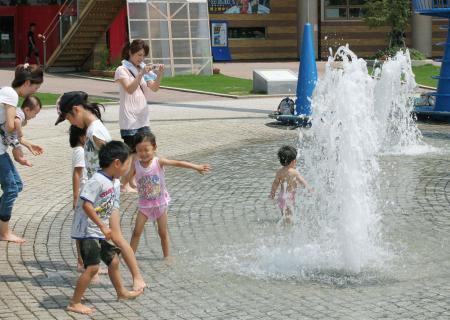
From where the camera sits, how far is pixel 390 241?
8203 mm

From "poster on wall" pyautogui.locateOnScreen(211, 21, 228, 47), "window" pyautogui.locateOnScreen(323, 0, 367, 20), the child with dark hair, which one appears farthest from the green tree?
the child with dark hair

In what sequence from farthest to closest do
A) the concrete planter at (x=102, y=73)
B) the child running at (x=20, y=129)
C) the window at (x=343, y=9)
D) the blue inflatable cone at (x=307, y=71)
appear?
the window at (x=343, y=9)
the concrete planter at (x=102, y=73)
the blue inflatable cone at (x=307, y=71)
the child running at (x=20, y=129)

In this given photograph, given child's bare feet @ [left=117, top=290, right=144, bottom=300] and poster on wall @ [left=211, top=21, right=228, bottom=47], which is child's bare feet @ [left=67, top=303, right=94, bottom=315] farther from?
poster on wall @ [left=211, top=21, right=228, bottom=47]

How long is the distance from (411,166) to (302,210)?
4.53 metres

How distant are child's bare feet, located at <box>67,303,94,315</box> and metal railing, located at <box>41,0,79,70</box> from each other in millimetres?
28626

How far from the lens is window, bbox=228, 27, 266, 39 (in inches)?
1712

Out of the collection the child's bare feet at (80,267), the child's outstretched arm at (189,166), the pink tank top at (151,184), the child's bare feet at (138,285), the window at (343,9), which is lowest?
the child's bare feet at (80,267)

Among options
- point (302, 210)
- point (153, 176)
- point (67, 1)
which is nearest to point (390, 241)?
point (302, 210)

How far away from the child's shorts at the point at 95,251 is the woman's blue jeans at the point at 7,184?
6.56 feet

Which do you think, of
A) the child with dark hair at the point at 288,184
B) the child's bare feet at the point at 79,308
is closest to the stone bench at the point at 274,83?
the child with dark hair at the point at 288,184

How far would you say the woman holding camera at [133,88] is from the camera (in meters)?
10.0

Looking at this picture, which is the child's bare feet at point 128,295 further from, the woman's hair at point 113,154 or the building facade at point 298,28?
the building facade at point 298,28

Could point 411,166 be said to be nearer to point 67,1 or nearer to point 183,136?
point 183,136

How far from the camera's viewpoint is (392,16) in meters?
39.2
